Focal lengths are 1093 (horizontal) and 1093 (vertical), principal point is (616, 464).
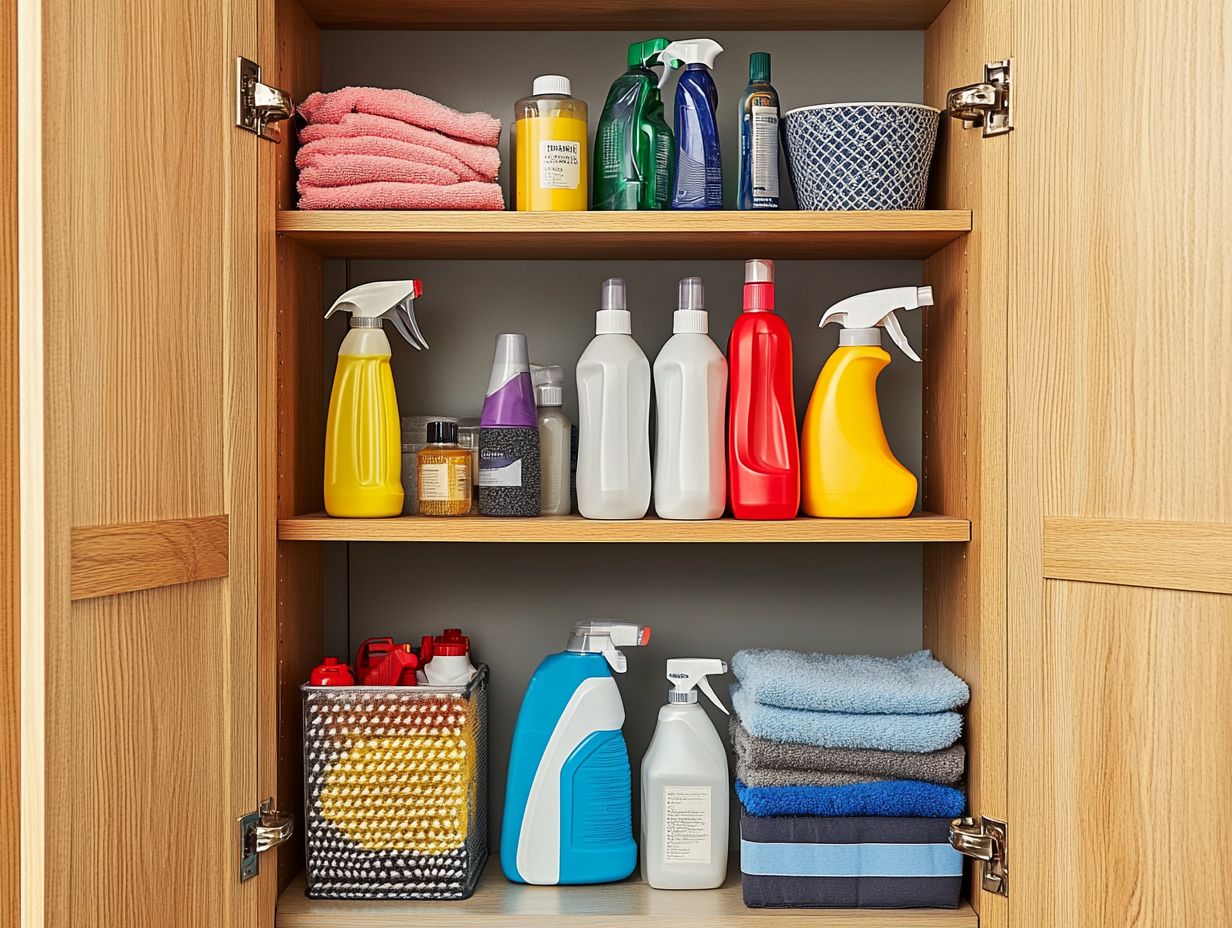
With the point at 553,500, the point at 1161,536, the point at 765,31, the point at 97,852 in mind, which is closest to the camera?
the point at 97,852

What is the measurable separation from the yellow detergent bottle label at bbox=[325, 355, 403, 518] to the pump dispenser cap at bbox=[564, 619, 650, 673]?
0.83ft

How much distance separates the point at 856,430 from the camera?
1.22m

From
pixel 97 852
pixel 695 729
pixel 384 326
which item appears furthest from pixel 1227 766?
pixel 384 326

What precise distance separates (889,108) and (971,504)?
0.44 m

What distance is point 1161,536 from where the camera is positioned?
37.9 inches

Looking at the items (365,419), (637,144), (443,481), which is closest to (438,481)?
(443,481)

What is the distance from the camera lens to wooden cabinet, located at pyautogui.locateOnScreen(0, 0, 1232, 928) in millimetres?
817

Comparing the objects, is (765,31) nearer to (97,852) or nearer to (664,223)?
(664,223)

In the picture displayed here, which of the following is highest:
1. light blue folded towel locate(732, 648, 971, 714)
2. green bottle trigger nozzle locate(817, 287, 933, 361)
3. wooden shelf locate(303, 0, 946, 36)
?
wooden shelf locate(303, 0, 946, 36)

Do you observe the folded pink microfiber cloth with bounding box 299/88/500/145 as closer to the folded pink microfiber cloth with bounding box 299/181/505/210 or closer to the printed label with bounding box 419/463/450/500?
the folded pink microfiber cloth with bounding box 299/181/505/210

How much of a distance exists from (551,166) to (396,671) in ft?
1.94

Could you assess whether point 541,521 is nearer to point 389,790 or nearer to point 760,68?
point 389,790

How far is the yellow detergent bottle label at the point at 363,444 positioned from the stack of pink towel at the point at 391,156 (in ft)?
0.60

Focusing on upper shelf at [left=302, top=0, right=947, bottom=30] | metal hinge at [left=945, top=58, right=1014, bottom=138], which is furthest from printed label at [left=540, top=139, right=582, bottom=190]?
metal hinge at [left=945, top=58, right=1014, bottom=138]
